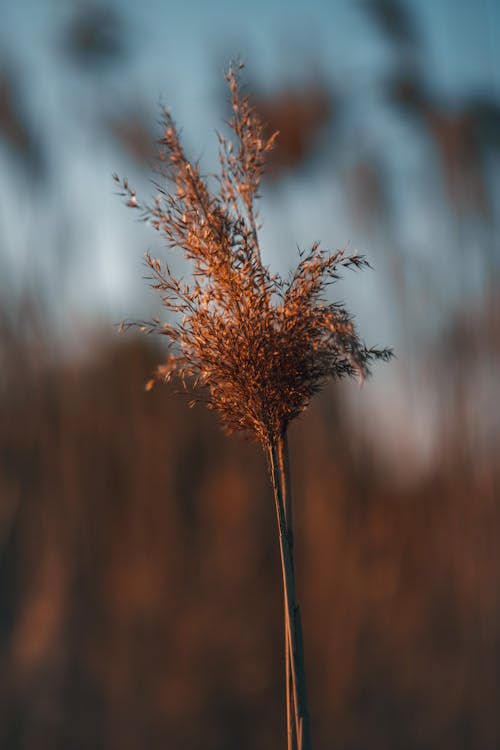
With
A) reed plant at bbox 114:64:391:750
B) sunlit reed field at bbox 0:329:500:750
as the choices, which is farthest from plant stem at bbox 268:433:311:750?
sunlit reed field at bbox 0:329:500:750

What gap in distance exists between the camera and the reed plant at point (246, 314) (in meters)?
1.01

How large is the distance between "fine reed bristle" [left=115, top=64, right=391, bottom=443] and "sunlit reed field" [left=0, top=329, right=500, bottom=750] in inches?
93.1

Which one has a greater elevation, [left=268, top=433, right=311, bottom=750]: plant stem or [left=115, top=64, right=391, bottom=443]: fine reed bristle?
[left=115, top=64, right=391, bottom=443]: fine reed bristle

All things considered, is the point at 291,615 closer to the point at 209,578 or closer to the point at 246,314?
the point at 246,314

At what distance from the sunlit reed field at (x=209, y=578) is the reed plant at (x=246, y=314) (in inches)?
91.4

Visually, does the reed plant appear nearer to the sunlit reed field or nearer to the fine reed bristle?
the fine reed bristle

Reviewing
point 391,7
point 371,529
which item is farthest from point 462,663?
point 391,7

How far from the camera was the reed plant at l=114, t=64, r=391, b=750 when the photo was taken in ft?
3.31

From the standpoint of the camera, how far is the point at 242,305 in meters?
1.03

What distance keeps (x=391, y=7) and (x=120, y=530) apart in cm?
293

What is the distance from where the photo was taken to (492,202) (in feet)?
10.6

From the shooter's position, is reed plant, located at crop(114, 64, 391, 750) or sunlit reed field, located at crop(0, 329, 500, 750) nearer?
reed plant, located at crop(114, 64, 391, 750)

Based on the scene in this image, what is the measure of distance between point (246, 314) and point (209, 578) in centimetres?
272

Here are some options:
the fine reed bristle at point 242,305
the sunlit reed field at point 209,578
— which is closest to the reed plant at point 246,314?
the fine reed bristle at point 242,305
